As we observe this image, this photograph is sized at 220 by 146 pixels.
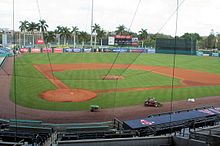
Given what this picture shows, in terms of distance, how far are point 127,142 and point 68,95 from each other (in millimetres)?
11197

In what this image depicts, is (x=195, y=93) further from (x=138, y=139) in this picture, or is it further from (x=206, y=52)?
(x=206, y=52)

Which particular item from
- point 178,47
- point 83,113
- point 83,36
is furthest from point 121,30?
point 83,113

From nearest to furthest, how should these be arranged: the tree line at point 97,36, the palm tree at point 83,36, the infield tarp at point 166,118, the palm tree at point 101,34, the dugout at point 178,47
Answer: the infield tarp at point 166,118 < the dugout at point 178,47 < the tree line at point 97,36 < the palm tree at point 101,34 < the palm tree at point 83,36

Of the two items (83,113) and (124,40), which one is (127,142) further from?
(124,40)

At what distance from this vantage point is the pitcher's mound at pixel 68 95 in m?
17.6


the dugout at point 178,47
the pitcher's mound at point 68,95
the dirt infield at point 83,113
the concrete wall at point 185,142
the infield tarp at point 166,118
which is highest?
the dugout at point 178,47

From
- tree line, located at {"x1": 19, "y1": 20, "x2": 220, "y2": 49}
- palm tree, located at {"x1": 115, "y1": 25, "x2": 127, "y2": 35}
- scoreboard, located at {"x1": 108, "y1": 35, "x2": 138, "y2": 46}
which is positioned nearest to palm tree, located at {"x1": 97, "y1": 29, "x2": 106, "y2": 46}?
tree line, located at {"x1": 19, "y1": 20, "x2": 220, "y2": 49}

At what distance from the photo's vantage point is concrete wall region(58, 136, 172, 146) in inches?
293

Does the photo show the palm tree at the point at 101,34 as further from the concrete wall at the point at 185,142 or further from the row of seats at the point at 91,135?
the concrete wall at the point at 185,142

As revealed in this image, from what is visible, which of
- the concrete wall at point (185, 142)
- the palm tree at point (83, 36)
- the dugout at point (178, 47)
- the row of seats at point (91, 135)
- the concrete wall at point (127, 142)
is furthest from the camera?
the palm tree at point (83, 36)

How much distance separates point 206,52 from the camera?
5891 centimetres

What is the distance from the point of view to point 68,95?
18.6m

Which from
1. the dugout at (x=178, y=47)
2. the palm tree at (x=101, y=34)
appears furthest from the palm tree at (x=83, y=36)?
the dugout at (x=178, y=47)

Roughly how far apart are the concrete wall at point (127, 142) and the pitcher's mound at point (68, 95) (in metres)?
9.74
